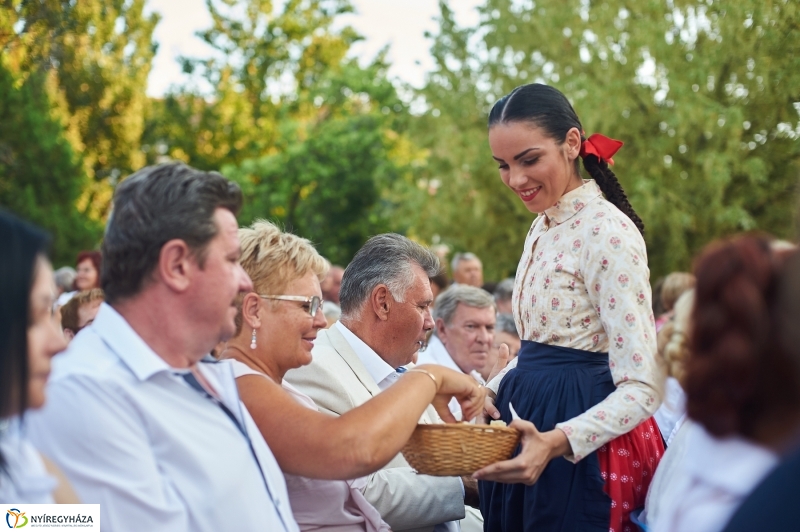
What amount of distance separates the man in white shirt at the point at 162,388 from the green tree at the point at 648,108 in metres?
4.29

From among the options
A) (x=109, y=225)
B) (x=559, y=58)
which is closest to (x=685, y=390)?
(x=109, y=225)

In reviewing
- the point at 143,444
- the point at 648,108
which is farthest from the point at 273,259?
the point at 648,108

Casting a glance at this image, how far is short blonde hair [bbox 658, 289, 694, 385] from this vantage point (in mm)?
1843

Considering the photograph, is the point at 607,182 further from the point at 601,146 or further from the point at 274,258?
the point at 274,258

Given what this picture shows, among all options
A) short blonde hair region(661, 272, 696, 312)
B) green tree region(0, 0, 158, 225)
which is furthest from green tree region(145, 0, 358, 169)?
short blonde hair region(661, 272, 696, 312)

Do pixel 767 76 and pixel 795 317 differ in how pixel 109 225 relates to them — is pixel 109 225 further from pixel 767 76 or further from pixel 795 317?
pixel 767 76

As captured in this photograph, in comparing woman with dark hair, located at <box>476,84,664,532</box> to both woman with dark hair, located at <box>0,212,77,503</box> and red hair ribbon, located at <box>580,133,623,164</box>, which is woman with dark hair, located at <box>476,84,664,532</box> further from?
woman with dark hair, located at <box>0,212,77,503</box>

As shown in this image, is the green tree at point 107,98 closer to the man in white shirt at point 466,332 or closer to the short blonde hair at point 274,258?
the man in white shirt at point 466,332

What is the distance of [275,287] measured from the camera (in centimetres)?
301

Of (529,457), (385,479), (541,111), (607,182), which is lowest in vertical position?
(385,479)

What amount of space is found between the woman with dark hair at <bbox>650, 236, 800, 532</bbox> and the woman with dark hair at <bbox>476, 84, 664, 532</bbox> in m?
1.03

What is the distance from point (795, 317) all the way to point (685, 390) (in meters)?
0.25

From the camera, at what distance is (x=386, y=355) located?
3.79 meters

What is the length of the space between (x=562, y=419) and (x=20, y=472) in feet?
6.01
